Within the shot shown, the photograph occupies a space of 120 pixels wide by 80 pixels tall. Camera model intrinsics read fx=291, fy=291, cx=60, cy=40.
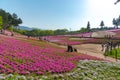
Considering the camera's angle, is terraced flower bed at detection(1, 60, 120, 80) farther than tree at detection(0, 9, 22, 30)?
No

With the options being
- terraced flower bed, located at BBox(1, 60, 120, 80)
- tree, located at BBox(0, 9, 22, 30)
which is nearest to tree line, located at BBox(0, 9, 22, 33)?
tree, located at BBox(0, 9, 22, 30)

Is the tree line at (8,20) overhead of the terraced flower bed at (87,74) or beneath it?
overhead

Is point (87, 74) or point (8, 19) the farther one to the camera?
point (8, 19)

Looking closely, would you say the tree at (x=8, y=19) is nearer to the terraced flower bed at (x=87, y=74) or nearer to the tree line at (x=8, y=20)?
the tree line at (x=8, y=20)

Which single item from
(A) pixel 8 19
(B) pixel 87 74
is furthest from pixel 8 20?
(B) pixel 87 74

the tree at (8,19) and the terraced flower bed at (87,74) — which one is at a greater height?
the tree at (8,19)

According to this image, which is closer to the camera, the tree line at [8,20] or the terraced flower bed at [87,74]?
the terraced flower bed at [87,74]

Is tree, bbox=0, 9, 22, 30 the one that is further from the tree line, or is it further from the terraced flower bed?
the terraced flower bed

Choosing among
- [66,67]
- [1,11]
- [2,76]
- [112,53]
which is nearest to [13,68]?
[2,76]

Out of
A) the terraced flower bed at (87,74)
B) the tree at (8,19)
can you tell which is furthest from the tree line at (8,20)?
the terraced flower bed at (87,74)

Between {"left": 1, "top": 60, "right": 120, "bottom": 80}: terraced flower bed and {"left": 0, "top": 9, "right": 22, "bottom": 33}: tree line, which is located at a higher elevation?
{"left": 0, "top": 9, "right": 22, "bottom": 33}: tree line

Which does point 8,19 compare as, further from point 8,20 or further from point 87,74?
point 87,74

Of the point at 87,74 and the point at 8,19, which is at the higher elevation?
the point at 8,19

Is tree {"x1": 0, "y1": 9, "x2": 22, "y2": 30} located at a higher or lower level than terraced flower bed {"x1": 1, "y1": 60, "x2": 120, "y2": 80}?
higher
